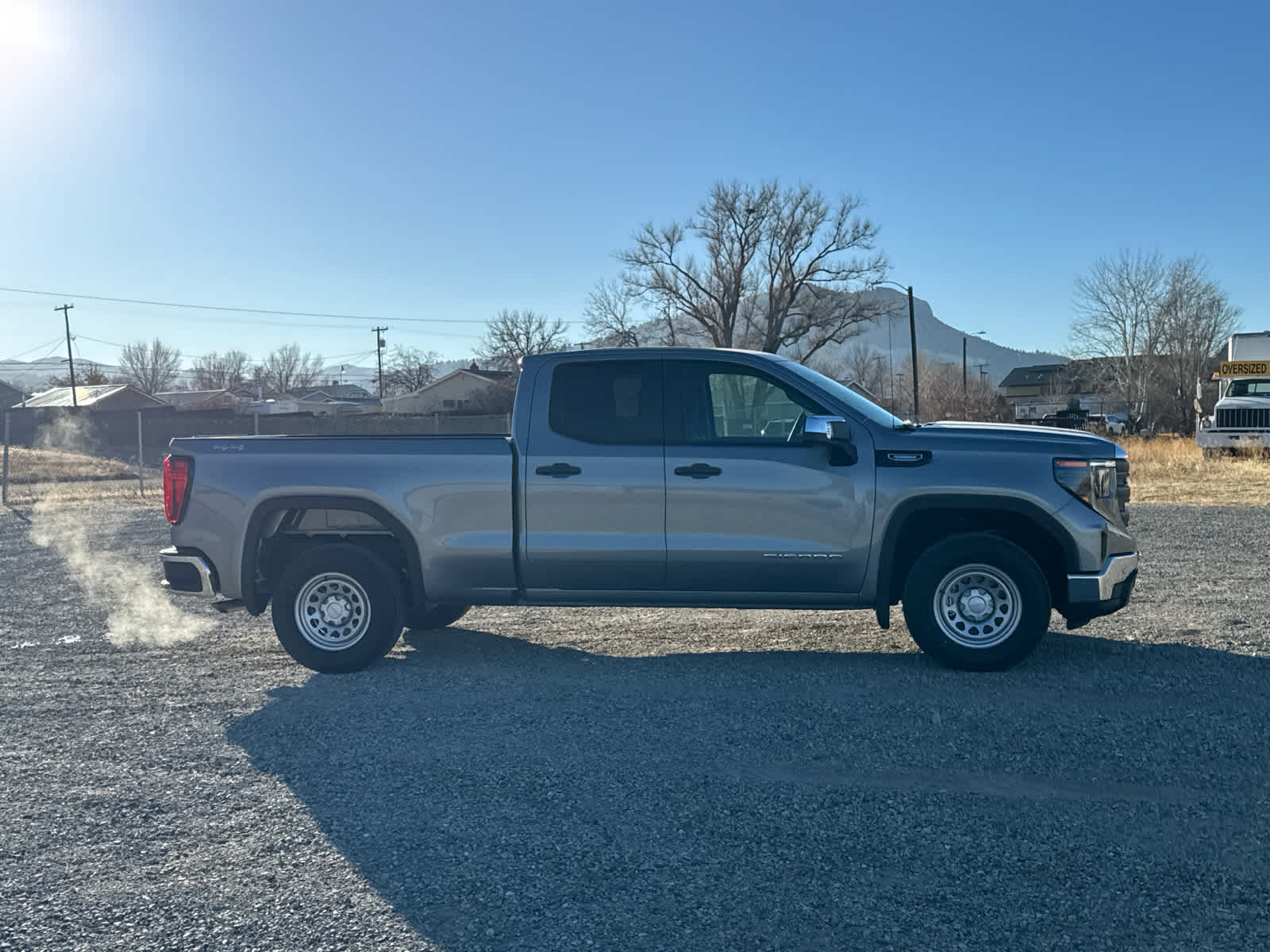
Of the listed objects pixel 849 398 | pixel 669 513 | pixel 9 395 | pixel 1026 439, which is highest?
pixel 9 395

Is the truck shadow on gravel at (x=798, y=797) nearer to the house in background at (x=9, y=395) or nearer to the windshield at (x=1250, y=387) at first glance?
the windshield at (x=1250, y=387)

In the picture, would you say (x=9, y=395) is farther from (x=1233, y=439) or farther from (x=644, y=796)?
(x=644, y=796)

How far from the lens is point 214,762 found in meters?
5.18

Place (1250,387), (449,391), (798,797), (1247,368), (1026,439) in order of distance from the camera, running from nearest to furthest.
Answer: (798,797)
(1026,439)
(1250,387)
(1247,368)
(449,391)

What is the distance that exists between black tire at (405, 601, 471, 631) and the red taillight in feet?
5.80

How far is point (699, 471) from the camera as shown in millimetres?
6652

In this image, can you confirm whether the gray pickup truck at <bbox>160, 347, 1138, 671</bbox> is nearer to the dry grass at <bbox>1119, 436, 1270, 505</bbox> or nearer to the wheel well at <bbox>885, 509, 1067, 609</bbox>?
the wheel well at <bbox>885, 509, 1067, 609</bbox>

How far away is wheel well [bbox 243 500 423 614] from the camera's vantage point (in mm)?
6980

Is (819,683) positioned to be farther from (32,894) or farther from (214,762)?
(32,894)

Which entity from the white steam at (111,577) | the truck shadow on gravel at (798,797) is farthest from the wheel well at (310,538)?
the white steam at (111,577)

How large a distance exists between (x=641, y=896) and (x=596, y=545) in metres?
3.28

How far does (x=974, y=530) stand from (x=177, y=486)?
515 centimetres

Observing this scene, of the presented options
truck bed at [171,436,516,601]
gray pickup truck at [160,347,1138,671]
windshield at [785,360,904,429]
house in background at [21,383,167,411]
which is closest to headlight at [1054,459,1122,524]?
gray pickup truck at [160,347,1138,671]

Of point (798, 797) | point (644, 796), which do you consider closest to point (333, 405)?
point (644, 796)
